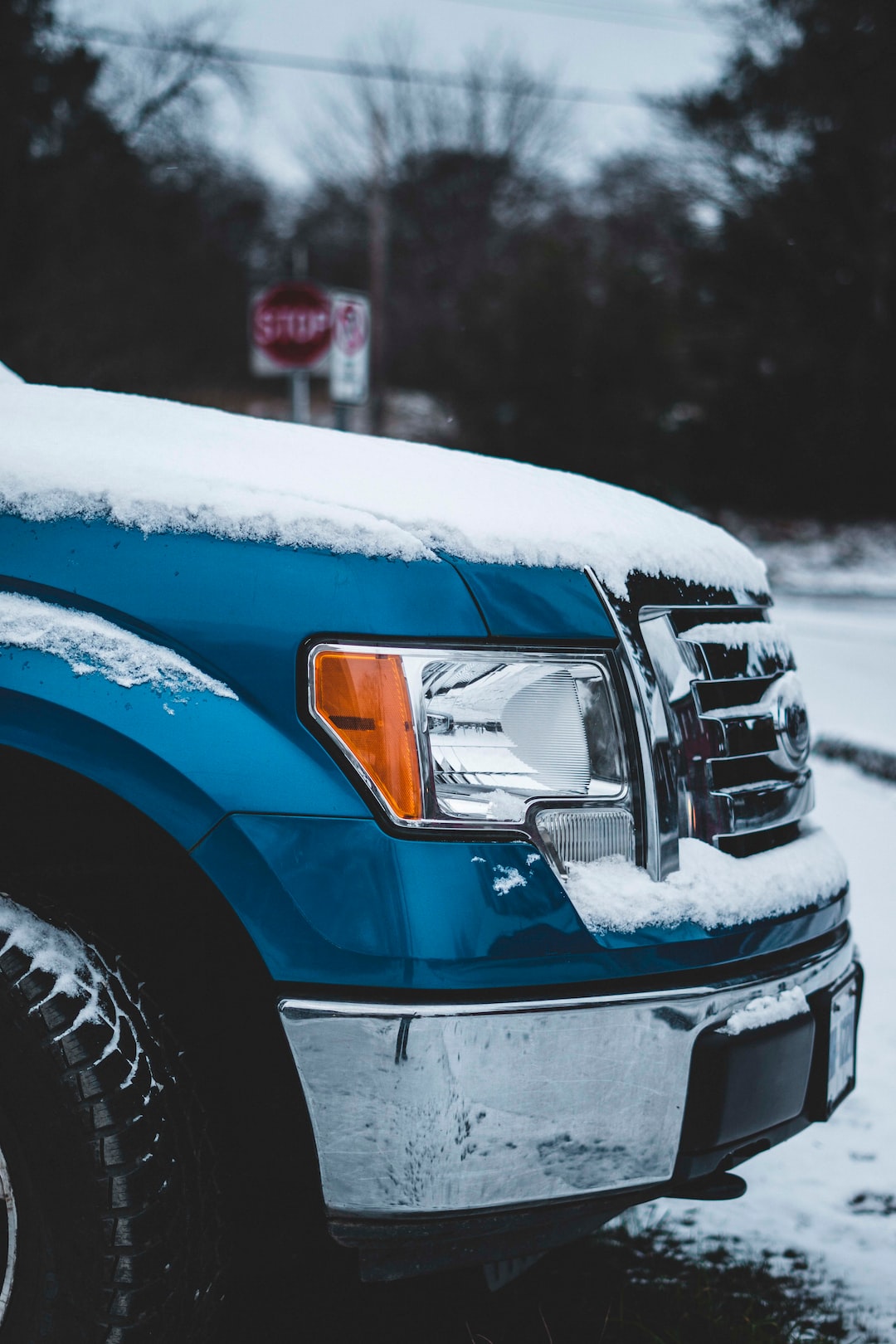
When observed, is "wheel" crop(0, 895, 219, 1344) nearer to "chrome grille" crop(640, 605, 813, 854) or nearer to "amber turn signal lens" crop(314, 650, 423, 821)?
"amber turn signal lens" crop(314, 650, 423, 821)

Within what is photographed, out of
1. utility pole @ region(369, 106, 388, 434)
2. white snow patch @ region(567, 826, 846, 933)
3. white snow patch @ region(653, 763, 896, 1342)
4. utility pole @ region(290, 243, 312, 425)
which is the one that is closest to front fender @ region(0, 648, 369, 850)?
white snow patch @ region(567, 826, 846, 933)

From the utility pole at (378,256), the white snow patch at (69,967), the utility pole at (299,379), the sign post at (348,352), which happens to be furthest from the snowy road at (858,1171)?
the utility pole at (378,256)

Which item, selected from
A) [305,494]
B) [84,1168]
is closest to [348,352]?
[305,494]

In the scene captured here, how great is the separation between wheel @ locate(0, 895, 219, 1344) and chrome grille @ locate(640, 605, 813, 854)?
0.74m

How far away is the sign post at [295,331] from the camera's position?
22.7 feet

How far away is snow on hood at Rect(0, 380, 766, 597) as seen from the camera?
4.83ft

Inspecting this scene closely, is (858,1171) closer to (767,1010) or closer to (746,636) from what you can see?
(767,1010)

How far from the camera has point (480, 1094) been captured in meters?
1.35

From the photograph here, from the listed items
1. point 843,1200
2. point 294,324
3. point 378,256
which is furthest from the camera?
point 378,256

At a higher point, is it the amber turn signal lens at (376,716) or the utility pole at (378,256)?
the utility pole at (378,256)

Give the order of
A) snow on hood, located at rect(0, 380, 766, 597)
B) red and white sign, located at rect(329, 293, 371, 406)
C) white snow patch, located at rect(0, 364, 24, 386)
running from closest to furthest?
snow on hood, located at rect(0, 380, 766, 597) < white snow patch, located at rect(0, 364, 24, 386) < red and white sign, located at rect(329, 293, 371, 406)

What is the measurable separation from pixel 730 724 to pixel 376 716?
55 cm

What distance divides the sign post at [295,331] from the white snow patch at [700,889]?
5650mm

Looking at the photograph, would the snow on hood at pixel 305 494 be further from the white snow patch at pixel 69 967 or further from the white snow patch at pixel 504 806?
the white snow patch at pixel 69 967
